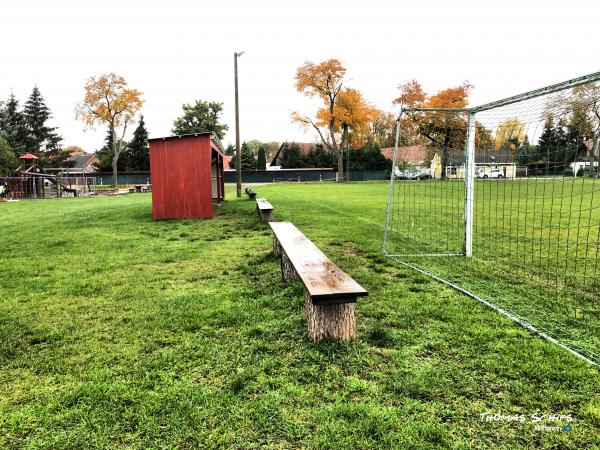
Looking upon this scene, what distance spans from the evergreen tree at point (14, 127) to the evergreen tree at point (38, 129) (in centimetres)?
56

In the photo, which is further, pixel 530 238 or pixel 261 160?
pixel 261 160

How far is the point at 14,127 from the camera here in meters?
47.1

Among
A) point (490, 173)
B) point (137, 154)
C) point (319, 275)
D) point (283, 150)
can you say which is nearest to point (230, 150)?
point (283, 150)

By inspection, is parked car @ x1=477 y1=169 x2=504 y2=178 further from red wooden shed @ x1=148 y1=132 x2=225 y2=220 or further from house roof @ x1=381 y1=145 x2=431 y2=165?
red wooden shed @ x1=148 y1=132 x2=225 y2=220

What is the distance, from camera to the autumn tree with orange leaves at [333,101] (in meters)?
46.8

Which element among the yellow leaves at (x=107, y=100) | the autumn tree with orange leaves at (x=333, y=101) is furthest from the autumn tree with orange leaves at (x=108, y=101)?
the autumn tree with orange leaves at (x=333, y=101)

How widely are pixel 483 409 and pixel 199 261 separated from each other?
455 centimetres

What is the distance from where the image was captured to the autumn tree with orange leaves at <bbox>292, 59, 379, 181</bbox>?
4684 cm

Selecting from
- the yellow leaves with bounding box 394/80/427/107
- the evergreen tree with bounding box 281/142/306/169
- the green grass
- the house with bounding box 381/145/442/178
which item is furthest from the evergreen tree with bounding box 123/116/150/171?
the green grass

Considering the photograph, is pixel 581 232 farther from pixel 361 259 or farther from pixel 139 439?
pixel 139 439

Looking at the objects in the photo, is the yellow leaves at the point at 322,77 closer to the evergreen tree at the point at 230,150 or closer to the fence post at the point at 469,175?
the evergreen tree at the point at 230,150

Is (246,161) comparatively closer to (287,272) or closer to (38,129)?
(38,129)

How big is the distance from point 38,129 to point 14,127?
7.69 ft

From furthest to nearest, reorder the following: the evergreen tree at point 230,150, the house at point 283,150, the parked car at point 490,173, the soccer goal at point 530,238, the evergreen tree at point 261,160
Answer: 1. the evergreen tree at point 230,150
2. the house at point 283,150
3. the evergreen tree at point 261,160
4. the parked car at point 490,173
5. the soccer goal at point 530,238
